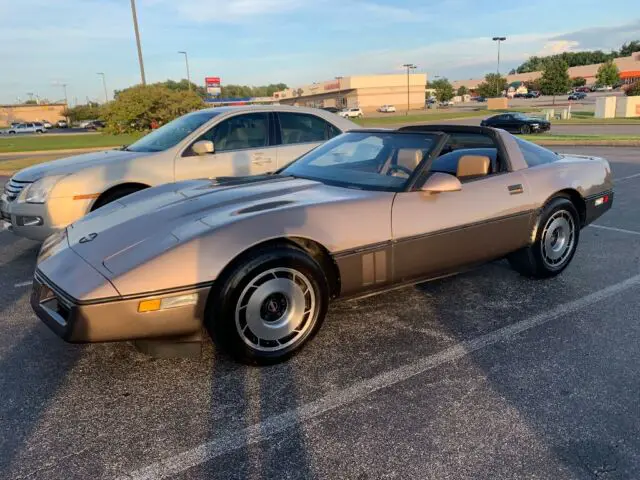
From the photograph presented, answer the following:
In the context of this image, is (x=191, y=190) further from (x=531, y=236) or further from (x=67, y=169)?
(x=531, y=236)

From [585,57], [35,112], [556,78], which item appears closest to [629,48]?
[585,57]

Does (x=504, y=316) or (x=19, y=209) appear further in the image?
(x=19, y=209)

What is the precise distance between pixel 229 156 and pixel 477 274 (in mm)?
3085

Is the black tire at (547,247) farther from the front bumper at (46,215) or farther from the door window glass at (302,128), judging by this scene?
the front bumper at (46,215)

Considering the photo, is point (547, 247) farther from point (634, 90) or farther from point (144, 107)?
point (634, 90)

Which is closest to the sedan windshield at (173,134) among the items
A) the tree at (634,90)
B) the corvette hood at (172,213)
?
the corvette hood at (172,213)

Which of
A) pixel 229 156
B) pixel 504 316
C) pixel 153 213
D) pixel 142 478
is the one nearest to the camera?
pixel 142 478

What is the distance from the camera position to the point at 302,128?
6.44 metres

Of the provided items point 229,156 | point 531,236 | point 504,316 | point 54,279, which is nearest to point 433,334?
point 504,316

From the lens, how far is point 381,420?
8.26 feet

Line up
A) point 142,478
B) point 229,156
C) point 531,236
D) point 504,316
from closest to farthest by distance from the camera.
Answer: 1. point 142,478
2. point 504,316
3. point 531,236
4. point 229,156

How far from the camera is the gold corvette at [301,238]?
2.73m

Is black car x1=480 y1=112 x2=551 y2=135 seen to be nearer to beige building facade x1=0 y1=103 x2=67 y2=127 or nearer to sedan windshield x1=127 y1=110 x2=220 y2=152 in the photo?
sedan windshield x1=127 y1=110 x2=220 y2=152

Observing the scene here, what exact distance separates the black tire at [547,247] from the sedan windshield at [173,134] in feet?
12.5
